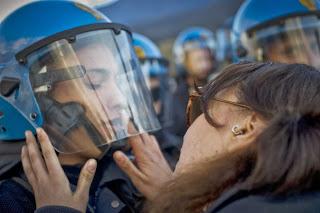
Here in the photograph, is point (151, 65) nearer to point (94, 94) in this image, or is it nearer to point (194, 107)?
point (94, 94)

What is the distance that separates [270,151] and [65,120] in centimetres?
97

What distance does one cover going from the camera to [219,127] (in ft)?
3.96

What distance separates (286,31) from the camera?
8.66 ft

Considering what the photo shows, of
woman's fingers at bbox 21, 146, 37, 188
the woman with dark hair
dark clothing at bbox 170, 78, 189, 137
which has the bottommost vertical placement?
dark clothing at bbox 170, 78, 189, 137

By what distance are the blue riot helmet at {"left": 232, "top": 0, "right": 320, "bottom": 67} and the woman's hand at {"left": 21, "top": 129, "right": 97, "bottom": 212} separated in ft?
4.84

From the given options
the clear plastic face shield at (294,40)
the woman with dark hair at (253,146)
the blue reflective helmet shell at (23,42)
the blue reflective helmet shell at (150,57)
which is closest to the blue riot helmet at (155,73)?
the blue reflective helmet shell at (150,57)

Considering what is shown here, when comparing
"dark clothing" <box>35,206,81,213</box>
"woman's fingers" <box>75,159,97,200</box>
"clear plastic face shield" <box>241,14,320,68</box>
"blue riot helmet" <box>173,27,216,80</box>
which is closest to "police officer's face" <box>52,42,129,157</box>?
"woman's fingers" <box>75,159,97,200</box>

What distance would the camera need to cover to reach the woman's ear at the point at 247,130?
1107mm

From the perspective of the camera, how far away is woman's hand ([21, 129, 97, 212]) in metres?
1.46

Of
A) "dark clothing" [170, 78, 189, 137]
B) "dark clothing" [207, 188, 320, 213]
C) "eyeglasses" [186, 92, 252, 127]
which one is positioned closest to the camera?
"dark clothing" [207, 188, 320, 213]

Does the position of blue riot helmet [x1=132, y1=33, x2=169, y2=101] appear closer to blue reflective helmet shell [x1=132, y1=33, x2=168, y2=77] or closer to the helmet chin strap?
blue reflective helmet shell [x1=132, y1=33, x2=168, y2=77]

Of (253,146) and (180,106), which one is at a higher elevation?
(253,146)

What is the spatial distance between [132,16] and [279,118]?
11.2 m

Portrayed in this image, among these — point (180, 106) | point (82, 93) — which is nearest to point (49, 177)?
point (82, 93)
